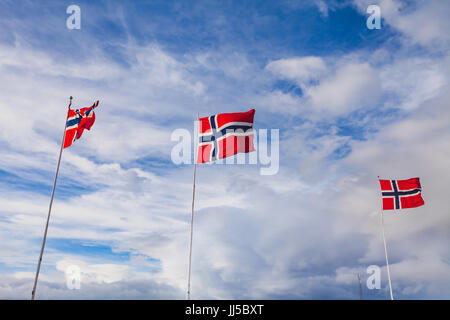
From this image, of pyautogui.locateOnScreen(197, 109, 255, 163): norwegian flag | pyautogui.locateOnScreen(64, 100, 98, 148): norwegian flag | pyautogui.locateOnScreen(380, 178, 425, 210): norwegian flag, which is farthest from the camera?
pyautogui.locateOnScreen(380, 178, 425, 210): norwegian flag

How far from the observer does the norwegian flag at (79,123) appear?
27094mm

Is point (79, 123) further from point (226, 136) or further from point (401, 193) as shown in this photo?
point (401, 193)

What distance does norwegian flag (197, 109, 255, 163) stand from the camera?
80.7 feet

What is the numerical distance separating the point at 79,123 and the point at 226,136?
41.5ft

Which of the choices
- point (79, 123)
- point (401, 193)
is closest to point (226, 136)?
point (79, 123)

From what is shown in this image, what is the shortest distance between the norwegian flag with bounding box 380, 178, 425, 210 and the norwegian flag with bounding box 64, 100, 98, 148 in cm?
2887

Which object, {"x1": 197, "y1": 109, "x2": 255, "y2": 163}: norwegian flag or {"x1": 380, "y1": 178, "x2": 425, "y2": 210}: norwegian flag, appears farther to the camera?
{"x1": 380, "y1": 178, "x2": 425, "y2": 210}: norwegian flag

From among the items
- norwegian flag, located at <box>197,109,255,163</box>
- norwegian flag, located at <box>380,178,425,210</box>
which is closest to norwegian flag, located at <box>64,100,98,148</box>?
norwegian flag, located at <box>197,109,255,163</box>

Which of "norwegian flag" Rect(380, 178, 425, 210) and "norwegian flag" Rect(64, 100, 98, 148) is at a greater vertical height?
"norwegian flag" Rect(64, 100, 98, 148)

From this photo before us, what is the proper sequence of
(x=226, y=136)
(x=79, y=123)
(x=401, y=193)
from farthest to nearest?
1. (x=401, y=193)
2. (x=79, y=123)
3. (x=226, y=136)

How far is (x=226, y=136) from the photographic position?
24875 millimetres

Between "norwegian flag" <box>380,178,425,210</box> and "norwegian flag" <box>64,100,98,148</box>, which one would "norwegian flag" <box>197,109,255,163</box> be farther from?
"norwegian flag" <box>380,178,425,210</box>
